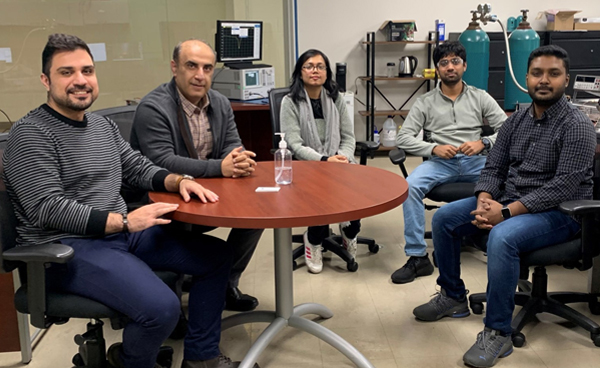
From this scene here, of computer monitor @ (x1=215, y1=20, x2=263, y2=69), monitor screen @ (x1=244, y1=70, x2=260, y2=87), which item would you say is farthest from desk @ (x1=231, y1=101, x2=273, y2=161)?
computer monitor @ (x1=215, y1=20, x2=263, y2=69)

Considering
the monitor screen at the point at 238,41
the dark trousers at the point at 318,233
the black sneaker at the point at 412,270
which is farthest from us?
the monitor screen at the point at 238,41

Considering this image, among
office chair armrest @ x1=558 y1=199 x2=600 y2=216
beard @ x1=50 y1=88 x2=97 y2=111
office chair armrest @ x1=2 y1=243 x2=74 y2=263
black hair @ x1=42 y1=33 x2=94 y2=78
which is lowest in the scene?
office chair armrest @ x1=558 y1=199 x2=600 y2=216

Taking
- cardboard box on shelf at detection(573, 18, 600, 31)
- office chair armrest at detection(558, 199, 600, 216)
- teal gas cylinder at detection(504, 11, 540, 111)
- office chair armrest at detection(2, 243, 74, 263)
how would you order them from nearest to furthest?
office chair armrest at detection(2, 243, 74, 263), office chair armrest at detection(558, 199, 600, 216), teal gas cylinder at detection(504, 11, 540, 111), cardboard box on shelf at detection(573, 18, 600, 31)

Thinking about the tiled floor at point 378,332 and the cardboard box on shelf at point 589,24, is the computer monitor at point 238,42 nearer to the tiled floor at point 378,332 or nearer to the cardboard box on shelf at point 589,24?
the tiled floor at point 378,332

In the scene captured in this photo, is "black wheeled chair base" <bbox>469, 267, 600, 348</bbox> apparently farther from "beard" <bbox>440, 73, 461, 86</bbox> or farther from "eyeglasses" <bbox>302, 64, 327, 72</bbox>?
"eyeglasses" <bbox>302, 64, 327, 72</bbox>

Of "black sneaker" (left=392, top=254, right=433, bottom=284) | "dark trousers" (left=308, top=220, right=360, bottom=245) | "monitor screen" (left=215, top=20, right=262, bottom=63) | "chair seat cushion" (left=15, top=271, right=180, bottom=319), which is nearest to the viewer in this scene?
"chair seat cushion" (left=15, top=271, right=180, bottom=319)

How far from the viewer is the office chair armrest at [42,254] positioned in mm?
1538

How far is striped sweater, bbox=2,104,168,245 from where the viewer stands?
5.52 feet

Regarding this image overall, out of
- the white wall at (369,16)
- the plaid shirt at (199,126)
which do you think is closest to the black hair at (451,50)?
the plaid shirt at (199,126)

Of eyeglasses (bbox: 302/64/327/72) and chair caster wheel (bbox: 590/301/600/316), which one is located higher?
eyeglasses (bbox: 302/64/327/72)

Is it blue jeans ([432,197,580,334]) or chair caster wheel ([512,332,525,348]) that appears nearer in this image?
blue jeans ([432,197,580,334])

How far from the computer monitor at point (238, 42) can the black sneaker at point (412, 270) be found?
2257mm

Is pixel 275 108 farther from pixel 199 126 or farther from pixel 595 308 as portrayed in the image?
pixel 595 308

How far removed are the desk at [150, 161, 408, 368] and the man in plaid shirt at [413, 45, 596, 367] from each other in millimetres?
457
